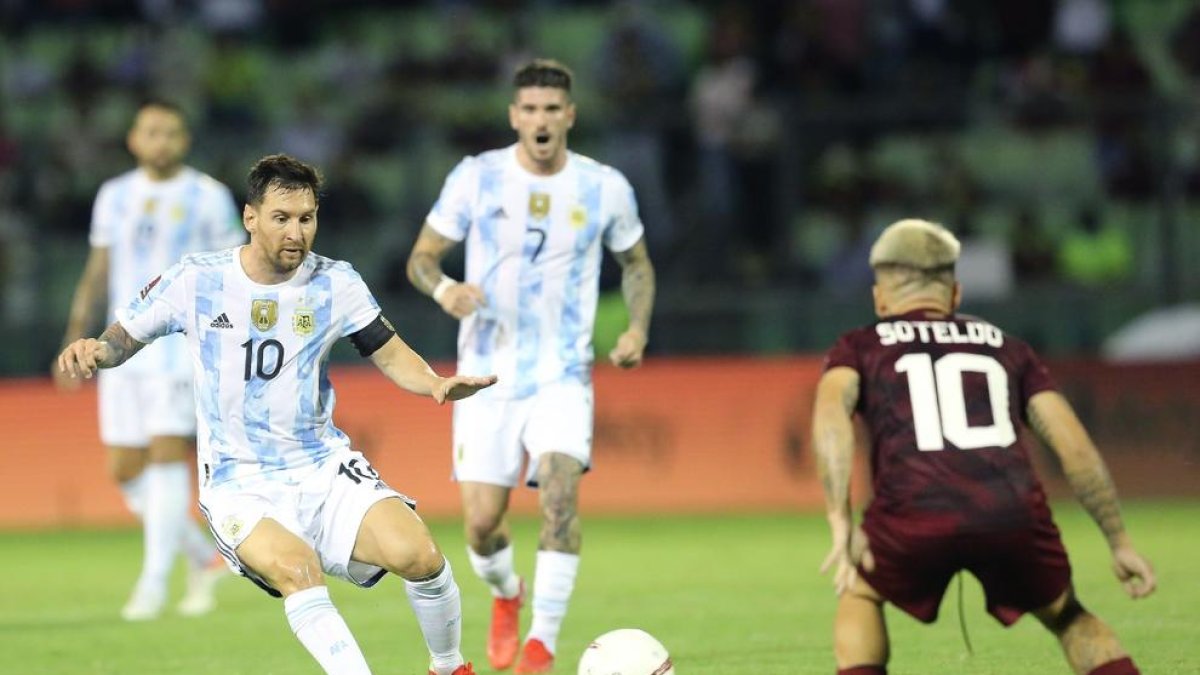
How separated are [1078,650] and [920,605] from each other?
483 millimetres

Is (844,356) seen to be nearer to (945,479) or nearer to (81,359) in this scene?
(945,479)

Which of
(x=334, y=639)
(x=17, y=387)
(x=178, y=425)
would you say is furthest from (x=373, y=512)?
(x=17, y=387)

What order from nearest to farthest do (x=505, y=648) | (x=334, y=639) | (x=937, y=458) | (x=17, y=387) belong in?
(x=937, y=458)
(x=334, y=639)
(x=505, y=648)
(x=17, y=387)

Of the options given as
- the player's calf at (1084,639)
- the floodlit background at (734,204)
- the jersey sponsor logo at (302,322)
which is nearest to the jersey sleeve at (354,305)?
the jersey sponsor logo at (302,322)

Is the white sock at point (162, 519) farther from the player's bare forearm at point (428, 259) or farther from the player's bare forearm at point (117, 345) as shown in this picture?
the player's bare forearm at point (117, 345)

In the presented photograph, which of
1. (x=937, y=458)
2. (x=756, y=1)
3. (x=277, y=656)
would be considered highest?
(x=756, y=1)

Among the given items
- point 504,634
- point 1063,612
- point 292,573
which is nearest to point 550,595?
point 504,634

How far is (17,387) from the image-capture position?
16312 millimetres

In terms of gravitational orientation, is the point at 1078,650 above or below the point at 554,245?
below

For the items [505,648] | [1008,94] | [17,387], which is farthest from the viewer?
[1008,94]

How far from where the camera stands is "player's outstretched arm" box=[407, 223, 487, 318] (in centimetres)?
842

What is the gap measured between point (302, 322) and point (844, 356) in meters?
1.93

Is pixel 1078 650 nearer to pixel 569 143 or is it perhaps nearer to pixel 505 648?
pixel 505 648

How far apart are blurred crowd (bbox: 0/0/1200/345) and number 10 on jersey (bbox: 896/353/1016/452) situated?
10.4 meters
